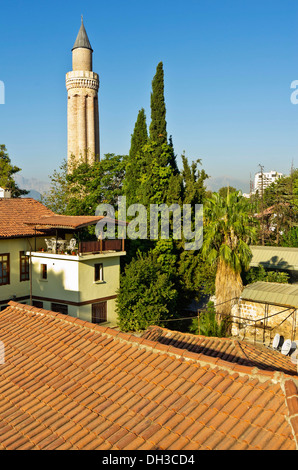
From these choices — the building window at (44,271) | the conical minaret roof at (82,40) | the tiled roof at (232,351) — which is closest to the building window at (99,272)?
the building window at (44,271)

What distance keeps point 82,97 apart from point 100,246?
38.1 meters

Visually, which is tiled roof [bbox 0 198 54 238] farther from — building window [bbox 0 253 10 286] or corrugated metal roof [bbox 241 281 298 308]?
corrugated metal roof [bbox 241 281 298 308]

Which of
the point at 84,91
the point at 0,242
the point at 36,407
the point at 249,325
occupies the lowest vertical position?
the point at 249,325

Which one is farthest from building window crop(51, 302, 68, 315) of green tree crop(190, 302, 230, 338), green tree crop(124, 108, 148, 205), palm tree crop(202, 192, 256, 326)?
green tree crop(124, 108, 148, 205)

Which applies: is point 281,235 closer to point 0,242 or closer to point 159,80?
point 159,80

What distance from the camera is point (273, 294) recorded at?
59.1 ft

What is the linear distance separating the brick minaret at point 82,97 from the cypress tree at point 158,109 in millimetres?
24950

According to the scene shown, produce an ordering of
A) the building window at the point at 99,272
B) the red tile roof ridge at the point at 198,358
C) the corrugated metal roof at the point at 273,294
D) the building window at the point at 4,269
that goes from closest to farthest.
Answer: the red tile roof ridge at the point at 198,358 < the corrugated metal roof at the point at 273,294 < the building window at the point at 4,269 < the building window at the point at 99,272

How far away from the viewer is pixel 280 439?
4398 millimetres

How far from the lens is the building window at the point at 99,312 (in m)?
21.4

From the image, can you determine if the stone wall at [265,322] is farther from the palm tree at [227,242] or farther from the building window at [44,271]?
the building window at [44,271]

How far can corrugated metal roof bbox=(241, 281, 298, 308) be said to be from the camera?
56.5 feet

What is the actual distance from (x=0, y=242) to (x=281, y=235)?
89.4 feet
